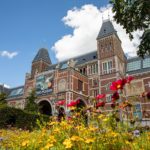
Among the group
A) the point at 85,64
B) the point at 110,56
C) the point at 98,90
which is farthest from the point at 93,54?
the point at 98,90

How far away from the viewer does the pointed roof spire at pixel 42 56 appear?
4866 cm

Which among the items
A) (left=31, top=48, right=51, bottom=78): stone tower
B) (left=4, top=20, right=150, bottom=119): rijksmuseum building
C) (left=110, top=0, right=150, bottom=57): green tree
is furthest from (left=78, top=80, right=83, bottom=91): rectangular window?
(left=110, top=0, right=150, bottom=57): green tree

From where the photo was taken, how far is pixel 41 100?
121 feet

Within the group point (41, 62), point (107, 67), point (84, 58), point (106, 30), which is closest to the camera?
point (107, 67)

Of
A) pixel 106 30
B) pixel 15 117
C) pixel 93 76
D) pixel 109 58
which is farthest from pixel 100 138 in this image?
pixel 106 30

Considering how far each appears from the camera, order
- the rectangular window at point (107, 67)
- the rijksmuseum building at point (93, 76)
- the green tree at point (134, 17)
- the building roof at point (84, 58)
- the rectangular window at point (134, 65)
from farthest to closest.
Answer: the building roof at point (84, 58) < the rectangular window at point (134, 65) < the rectangular window at point (107, 67) < the rijksmuseum building at point (93, 76) < the green tree at point (134, 17)

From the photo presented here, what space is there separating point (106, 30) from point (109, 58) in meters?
7.24

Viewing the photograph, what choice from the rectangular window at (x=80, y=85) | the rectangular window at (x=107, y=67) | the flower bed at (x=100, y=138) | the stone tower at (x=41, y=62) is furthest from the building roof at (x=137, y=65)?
the flower bed at (x=100, y=138)

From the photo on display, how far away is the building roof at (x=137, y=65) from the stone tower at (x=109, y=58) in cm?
131

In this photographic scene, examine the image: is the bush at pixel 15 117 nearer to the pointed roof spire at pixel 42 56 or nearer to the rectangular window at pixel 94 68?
the rectangular window at pixel 94 68

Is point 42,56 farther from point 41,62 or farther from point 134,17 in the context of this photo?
point 134,17

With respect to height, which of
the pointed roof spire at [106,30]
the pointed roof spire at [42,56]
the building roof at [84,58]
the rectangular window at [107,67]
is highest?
the pointed roof spire at [106,30]

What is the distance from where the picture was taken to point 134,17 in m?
13.3

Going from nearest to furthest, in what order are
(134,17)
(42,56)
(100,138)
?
(100,138), (134,17), (42,56)
